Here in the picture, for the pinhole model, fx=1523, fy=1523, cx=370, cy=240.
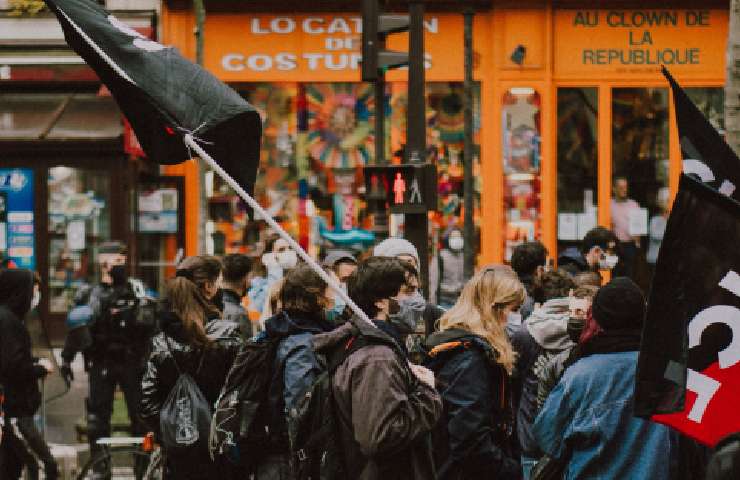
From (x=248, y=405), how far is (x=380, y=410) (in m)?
1.77

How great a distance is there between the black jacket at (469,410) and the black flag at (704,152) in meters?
2.14

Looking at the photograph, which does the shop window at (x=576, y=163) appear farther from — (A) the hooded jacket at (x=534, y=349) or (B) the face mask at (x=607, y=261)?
(A) the hooded jacket at (x=534, y=349)

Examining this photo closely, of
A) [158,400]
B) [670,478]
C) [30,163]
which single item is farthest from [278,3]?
[670,478]

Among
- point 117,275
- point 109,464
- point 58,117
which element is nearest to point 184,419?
point 109,464

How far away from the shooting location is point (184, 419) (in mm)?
8164

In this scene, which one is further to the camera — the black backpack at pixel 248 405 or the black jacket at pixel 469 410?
the black backpack at pixel 248 405

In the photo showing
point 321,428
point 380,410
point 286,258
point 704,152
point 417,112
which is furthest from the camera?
point 286,258

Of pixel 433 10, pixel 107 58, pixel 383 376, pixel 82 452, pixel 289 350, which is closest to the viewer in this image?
pixel 383 376

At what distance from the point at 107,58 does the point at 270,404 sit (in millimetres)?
1896

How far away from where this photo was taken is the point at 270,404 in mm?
7348

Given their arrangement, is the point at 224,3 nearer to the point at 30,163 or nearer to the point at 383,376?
the point at 30,163

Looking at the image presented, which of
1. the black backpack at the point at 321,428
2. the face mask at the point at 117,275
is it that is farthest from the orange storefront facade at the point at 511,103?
the black backpack at the point at 321,428

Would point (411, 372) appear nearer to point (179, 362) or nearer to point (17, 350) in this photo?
point (179, 362)

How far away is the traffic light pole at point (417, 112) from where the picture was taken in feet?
40.4
